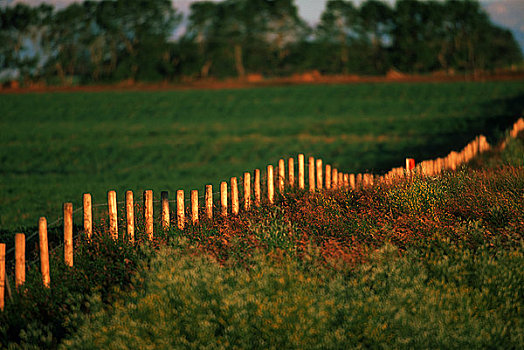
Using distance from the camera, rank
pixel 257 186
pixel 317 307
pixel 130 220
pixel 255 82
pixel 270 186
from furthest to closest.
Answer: pixel 255 82 < pixel 270 186 < pixel 257 186 < pixel 130 220 < pixel 317 307

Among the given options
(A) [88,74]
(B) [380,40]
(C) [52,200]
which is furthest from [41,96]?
(B) [380,40]

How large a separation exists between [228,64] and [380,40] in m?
22.5

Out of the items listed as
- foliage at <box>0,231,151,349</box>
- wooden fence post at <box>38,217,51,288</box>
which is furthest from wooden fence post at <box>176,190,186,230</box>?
wooden fence post at <box>38,217,51,288</box>

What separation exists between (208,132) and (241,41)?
5583cm

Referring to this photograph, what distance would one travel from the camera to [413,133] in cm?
3381

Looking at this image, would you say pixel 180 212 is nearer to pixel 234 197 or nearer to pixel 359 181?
pixel 234 197

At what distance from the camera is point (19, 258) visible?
7320 mm

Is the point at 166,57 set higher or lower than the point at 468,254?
higher

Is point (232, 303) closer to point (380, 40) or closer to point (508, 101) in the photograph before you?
point (508, 101)

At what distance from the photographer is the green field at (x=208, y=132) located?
22.6 meters

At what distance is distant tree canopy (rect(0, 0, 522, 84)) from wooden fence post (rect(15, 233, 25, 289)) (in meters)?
72.2

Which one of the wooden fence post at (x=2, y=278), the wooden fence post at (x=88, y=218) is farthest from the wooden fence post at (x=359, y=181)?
the wooden fence post at (x=2, y=278)

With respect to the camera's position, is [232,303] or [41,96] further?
[41,96]

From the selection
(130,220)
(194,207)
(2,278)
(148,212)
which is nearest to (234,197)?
(194,207)
